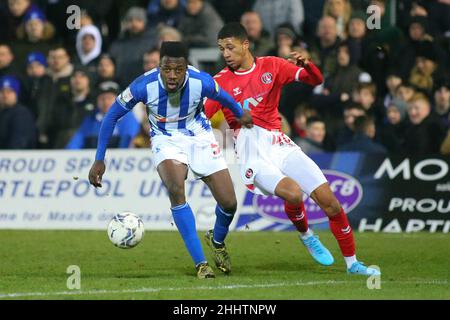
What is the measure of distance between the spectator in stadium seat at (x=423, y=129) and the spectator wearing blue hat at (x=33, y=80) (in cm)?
623

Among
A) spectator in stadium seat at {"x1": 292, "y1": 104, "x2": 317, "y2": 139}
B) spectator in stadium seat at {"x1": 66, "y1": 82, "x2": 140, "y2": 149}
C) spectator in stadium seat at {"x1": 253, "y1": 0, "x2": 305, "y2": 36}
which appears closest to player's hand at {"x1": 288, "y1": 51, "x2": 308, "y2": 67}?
spectator in stadium seat at {"x1": 292, "y1": 104, "x2": 317, "y2": 139}

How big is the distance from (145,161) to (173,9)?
3763 millimetres

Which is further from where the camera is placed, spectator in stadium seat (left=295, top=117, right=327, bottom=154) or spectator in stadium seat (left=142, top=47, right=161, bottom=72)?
spectator in stadium seat (left=142, top=47, right=161, bottom=72)

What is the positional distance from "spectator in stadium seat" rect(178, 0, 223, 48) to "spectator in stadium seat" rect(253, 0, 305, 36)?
73 cm

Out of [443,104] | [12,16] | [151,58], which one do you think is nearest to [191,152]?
[443,104]

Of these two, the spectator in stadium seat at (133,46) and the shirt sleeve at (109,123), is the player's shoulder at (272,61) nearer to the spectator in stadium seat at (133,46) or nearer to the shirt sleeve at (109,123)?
the shirt sleeve at (109,123)

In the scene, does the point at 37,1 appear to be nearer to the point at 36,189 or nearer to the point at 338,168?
the point at 36,189

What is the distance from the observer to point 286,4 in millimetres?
17172

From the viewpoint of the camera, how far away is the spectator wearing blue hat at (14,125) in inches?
665

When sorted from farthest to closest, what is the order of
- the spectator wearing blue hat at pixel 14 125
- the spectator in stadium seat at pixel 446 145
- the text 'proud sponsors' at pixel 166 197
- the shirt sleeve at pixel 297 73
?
the spectator wearing blue hat at pixel 14 125 → the spectator in stadium seat at pixel 446 145 → the text 'proud sponsors' at pixel 166 197 → the shirt sleeve at pixel 297 73

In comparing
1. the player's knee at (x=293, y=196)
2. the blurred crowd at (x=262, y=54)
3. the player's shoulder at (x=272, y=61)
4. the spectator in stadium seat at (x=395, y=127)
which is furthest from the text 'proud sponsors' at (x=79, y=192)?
the player's knee at (x=293, y=196)

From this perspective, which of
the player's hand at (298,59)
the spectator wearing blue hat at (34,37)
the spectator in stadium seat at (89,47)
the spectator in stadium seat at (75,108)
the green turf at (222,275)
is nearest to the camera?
the green turf at (222,275)

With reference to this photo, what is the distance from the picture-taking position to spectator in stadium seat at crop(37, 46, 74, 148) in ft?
57.6

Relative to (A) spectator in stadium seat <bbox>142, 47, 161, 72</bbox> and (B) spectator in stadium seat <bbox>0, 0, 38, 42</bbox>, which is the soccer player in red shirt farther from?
(B) spectator in stadium seat <bbox>0, 0, 38, 42</bbox>
